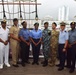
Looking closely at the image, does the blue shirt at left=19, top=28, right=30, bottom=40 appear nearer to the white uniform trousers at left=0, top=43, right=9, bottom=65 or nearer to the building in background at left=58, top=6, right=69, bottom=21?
the white uniform trousers at left=0, top=43, right=9, bottom=65

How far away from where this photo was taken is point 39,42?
5.19 metres

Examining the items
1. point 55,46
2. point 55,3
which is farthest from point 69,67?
point 55,3

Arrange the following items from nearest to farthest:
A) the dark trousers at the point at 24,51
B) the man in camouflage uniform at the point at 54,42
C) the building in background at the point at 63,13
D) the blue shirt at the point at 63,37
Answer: the blue shirt at the point at 63,37 → the man in camouflage uniform at the point at 54,42 → the dark trousers at the point at 24,51 → the building in background at the point at 63,13

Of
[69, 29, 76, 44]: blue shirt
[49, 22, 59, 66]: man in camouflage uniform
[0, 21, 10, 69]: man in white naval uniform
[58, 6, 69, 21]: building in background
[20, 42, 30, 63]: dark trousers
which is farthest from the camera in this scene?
[58, 6, 69, 21]: building in background

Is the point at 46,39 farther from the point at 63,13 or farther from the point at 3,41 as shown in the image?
the point at 63,13

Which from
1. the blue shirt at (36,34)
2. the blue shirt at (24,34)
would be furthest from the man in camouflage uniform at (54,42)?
the blue shirt at (24,34)

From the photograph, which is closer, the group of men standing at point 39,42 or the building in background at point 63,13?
the group of men standing at point 39,42

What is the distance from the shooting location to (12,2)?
6.41m

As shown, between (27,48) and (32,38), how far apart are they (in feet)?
0.92

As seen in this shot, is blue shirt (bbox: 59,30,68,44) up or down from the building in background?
down

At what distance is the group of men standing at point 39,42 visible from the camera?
4.82m

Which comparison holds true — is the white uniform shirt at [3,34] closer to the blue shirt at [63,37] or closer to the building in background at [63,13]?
the blue shirt at [63,37]

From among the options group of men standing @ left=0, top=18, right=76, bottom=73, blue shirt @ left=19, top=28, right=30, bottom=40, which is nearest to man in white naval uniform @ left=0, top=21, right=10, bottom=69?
group of men standing @ left=0, top=18, right=76, bottom=73

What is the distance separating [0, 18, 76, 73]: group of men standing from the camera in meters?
4.82
